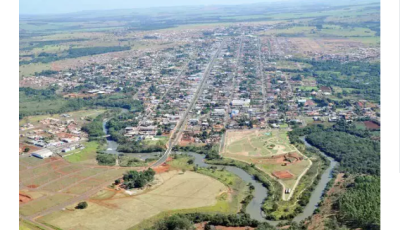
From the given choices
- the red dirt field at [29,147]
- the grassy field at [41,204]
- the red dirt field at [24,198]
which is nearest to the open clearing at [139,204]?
the grassy field at [41,204]

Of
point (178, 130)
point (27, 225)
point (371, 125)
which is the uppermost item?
point (371, 125)

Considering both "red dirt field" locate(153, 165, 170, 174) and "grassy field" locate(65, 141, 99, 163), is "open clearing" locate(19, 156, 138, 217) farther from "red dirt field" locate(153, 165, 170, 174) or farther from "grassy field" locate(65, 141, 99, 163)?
"red dirt field" locate(153, 165, 170, 174)

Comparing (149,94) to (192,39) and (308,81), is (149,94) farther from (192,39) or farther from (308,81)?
(192,39)

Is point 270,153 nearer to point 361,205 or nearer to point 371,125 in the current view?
point 361,205

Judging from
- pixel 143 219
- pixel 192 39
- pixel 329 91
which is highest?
pixel 192 39

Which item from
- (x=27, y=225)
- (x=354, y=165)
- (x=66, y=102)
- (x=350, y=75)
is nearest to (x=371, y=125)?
(x=354, y=165)

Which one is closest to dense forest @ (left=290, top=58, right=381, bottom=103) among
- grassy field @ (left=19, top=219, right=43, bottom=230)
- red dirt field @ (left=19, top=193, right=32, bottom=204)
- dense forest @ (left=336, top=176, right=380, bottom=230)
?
dense forest @ (left=336, top=176, right=380, bottom=230)

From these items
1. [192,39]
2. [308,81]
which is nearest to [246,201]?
[308,81]

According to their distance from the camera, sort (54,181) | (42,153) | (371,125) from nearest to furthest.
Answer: (54,181) < (42,153) < (371,125)
